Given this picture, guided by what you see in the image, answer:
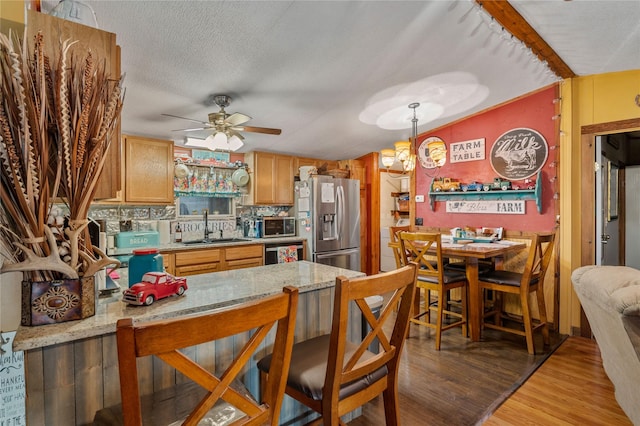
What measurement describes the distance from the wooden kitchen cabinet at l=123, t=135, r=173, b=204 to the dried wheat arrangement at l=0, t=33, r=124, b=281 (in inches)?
114

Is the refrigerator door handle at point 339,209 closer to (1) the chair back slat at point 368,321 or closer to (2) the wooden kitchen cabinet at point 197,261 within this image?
(2) the wooden kitchen cabinet at point 197,261

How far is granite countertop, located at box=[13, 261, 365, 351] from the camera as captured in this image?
0.96 m

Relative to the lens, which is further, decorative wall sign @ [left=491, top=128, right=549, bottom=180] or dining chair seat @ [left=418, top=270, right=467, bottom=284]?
decorative wall sign @ [left=491, top=128, right=549, bottom=180]

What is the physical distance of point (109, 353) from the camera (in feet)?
A: 3.65

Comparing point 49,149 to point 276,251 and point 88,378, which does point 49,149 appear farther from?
point 276,251

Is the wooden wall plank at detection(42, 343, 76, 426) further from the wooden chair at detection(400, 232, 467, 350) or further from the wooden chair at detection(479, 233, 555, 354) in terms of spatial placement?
the wooden chair at detection(479, 233, 555, 354)

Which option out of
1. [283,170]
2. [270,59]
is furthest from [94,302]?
[283,170]

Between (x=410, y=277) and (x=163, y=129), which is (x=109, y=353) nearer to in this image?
(x=410, y=277)

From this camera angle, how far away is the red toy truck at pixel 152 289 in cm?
120

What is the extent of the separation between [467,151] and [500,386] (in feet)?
9.13

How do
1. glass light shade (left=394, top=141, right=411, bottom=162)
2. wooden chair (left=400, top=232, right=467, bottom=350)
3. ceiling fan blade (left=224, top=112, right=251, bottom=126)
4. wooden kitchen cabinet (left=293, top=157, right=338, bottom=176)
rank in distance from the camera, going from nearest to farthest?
ceiling fan blade (left=224, top=112, right=251, bottom=126)
wooden chair (left=400, top=232, right=467, bottom=350)
glass light shade (left=394, top=141, right=411, bottom=162)
wooden kitchen cabinet (left=293, top=157, right=338, bottom=176)

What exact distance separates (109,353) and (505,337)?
10.8 ft

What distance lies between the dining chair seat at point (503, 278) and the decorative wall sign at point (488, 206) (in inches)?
33.7

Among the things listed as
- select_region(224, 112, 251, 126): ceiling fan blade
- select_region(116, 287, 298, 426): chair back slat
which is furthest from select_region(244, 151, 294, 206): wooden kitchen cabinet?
select_region(116, 287, 298, 426): chair back slat
